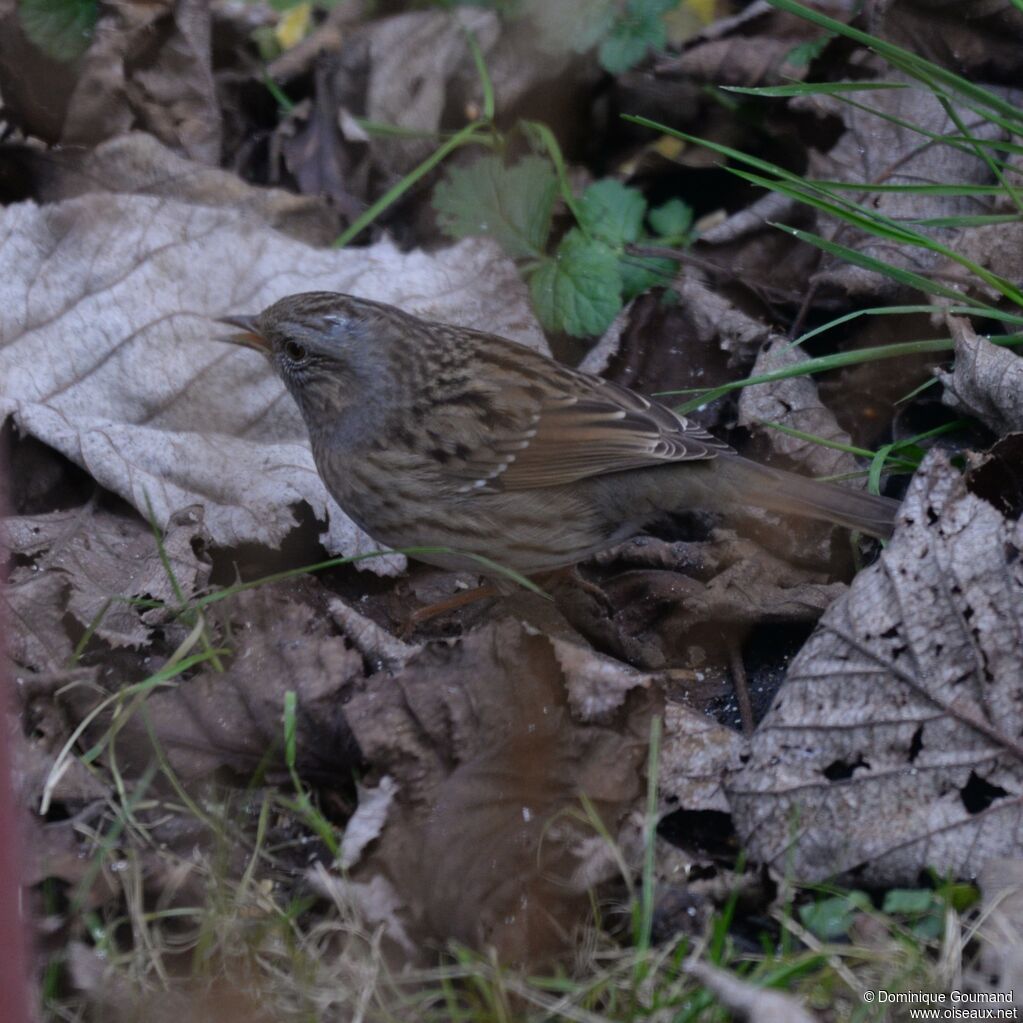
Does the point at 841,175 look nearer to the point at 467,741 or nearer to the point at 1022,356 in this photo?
the point at 1022,356

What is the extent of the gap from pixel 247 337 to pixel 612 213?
1.56 metres

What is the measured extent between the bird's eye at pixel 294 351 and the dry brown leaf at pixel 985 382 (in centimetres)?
205

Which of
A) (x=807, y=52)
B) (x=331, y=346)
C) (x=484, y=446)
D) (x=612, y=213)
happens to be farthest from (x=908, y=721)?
(x=807, y=52)

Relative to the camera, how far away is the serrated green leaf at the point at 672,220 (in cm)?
544

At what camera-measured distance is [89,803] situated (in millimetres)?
3229

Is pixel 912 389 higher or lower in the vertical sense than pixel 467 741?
higher

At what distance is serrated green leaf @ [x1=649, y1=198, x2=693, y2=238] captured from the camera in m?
5.44

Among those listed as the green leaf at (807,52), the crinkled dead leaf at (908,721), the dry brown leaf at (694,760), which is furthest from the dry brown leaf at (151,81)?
the crinkled dead leaf at (908,721)

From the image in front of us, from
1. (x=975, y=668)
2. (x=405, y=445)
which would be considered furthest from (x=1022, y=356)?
(x=405, y=445)

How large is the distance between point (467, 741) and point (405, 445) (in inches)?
53.0

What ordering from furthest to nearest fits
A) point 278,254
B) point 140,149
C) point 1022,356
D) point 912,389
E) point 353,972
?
1. point 140,149
2. point 278,254
3. point 912,389
4. point 1022,356
5. point 353,972

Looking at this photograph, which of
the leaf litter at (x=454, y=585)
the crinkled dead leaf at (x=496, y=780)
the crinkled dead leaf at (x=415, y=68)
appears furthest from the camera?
the crinkled dead leaf at (x=415, y=68)

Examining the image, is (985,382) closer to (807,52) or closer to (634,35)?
(807,52)

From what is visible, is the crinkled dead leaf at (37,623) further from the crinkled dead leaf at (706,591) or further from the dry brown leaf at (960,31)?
the dry brown leaf at (960,31)
